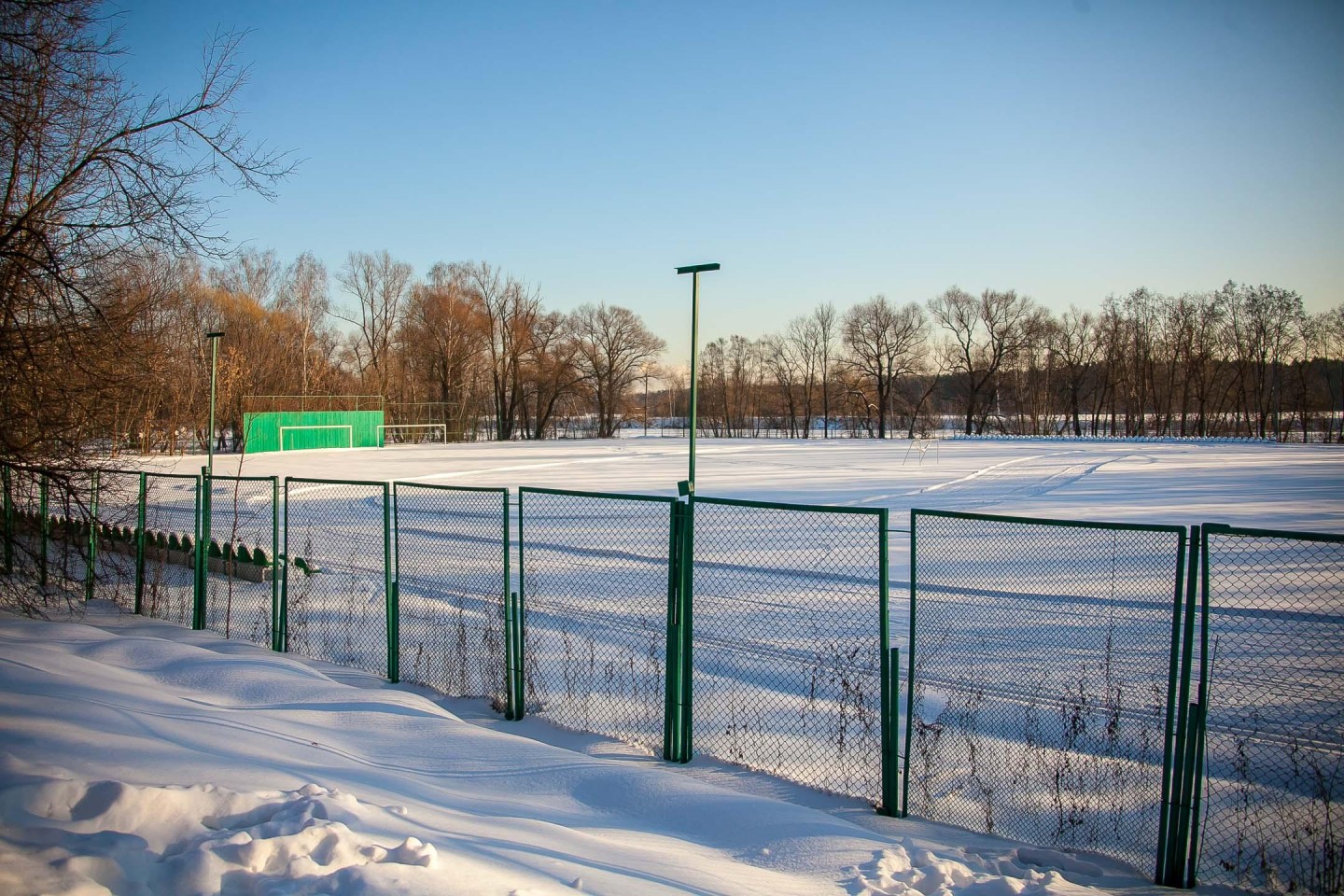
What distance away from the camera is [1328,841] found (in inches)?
161

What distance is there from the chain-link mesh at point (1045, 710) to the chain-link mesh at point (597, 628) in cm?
223

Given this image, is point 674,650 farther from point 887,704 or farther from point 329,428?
point 329,428

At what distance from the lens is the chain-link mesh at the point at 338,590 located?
870cm

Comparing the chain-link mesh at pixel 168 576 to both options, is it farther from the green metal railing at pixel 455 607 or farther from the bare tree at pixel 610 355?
the bare tree at pixel 610 355

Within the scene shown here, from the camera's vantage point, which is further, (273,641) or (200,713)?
(273,641)

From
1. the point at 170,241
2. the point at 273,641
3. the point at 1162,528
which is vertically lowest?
the point at 273,641

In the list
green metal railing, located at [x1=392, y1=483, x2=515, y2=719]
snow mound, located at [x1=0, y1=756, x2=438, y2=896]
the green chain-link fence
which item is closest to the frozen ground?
snow mound, located at [x1=0, y1=756, x2=438, y2=896]

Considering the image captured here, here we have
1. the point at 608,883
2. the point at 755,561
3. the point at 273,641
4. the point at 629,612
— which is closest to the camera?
the point at 608,883

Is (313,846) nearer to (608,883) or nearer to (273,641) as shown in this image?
(608,883)

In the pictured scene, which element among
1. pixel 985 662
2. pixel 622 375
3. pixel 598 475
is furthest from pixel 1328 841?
pixel 622 375

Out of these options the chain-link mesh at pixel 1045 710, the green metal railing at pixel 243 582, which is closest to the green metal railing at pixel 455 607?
the green metal railing at pixel 243 582

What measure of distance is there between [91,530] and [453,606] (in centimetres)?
383

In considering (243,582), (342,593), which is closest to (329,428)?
(243,582)

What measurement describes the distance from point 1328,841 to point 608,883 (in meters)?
3.65
